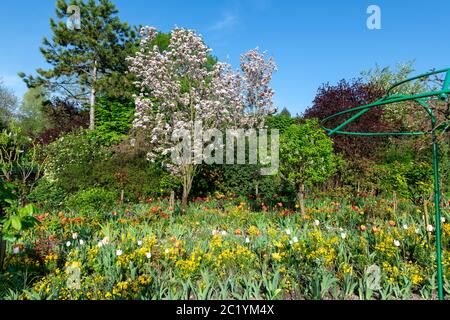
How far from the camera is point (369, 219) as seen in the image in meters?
5.88

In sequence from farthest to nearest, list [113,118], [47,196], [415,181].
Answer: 1. [113,118]
2. [47,196]
3. [415,181]

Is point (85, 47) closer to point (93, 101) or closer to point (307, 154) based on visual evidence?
point (93, 101)

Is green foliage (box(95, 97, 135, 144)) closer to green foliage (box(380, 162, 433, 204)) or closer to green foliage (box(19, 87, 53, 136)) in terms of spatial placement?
green foliage (box(380, 162, 433, 204))

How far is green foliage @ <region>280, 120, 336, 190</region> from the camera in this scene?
22.0ft

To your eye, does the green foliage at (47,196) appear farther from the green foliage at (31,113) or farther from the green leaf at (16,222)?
the green foliage at (31,113)

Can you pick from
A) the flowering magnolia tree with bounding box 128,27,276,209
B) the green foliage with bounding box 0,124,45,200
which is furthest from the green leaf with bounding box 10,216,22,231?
the flowering magnolia tree with bounding box 128,27,276,209

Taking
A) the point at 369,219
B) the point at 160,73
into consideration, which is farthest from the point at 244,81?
the point at 369,219

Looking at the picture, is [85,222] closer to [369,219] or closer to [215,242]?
[215,242]

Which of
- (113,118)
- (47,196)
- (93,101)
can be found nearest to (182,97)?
(47,196)

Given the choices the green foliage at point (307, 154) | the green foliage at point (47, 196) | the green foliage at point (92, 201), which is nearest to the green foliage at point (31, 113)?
the green foliage at point (47, 196)

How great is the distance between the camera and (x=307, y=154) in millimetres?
6680

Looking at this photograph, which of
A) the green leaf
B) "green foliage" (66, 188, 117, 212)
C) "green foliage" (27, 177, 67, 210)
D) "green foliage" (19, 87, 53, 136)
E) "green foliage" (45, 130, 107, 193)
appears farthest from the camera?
"green foliage" (19, 87, 53, 136)

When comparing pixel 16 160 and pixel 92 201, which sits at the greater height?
pixel 16 160

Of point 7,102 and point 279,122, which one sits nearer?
point 279,122
